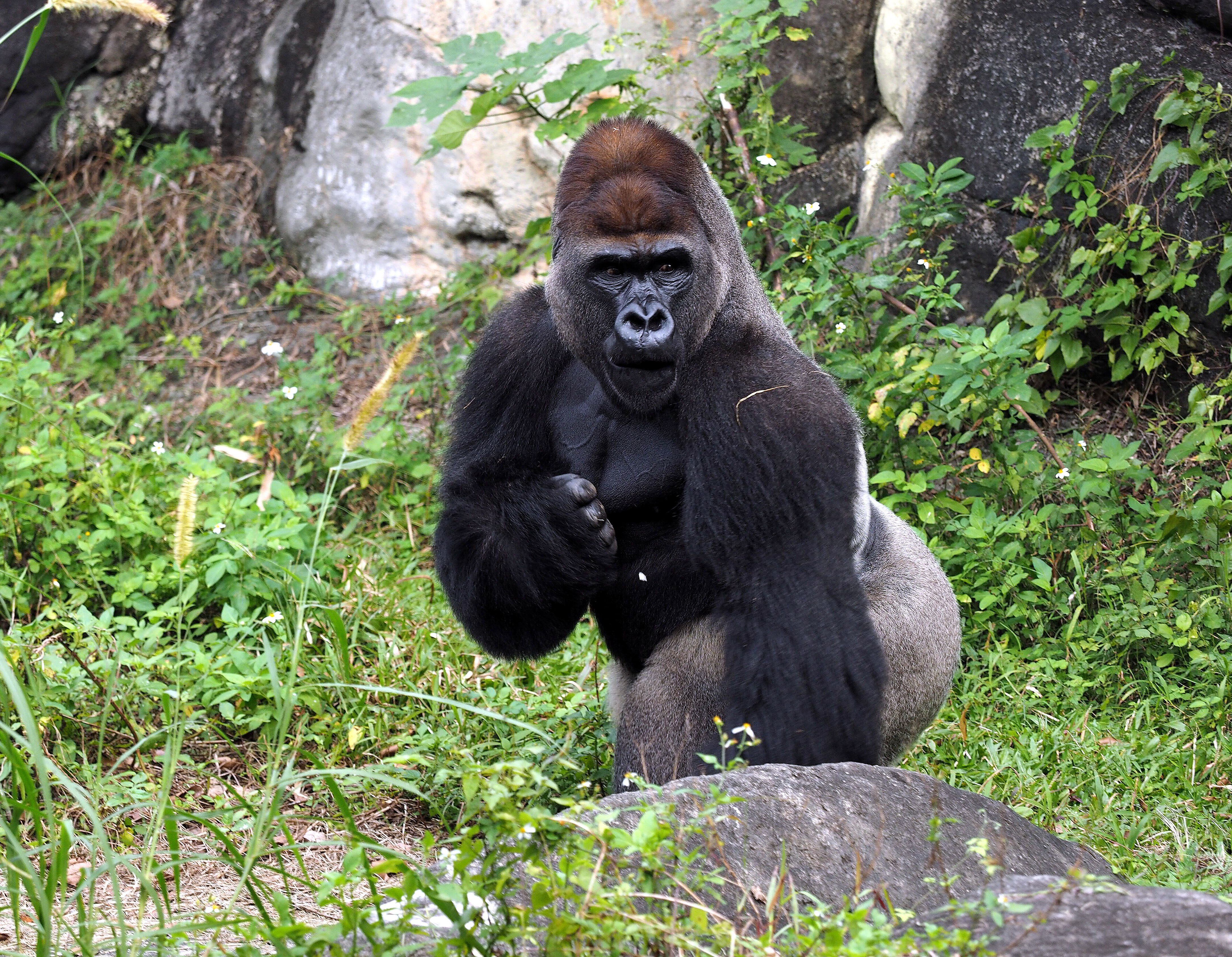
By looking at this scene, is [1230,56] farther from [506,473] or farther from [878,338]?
[506,473]

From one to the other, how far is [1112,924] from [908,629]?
1.24 meters

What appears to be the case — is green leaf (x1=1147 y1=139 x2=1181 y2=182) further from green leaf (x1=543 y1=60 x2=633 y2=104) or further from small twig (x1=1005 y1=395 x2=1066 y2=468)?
green leaf (x1=543 y1=60 x2=633 y2=104)

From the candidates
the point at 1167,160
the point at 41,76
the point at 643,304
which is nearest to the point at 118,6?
the point at 643,304

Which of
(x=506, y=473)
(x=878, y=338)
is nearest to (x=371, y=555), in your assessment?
(x=506, y=473)

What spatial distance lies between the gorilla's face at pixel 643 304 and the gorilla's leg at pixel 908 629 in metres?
0.71

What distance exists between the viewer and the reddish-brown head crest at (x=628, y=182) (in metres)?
2.57

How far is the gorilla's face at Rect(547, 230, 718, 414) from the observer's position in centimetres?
248

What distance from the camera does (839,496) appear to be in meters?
2.52

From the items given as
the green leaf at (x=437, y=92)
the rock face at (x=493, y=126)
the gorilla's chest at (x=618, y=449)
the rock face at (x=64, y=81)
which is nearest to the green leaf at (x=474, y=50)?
the green leaf at (x=437, y=92)

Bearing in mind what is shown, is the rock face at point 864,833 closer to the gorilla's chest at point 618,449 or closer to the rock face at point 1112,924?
the rock face at point 1112,924

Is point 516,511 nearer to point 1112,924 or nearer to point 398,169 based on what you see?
point 1112,924

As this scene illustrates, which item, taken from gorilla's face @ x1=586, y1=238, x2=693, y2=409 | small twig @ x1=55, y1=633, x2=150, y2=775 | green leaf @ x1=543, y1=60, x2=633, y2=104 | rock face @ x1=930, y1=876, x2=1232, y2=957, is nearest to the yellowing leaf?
small twig @ x1=55, y1=633, x2=150, y2=775

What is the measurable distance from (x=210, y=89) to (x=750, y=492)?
5817mm

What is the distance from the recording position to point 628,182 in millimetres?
2578
